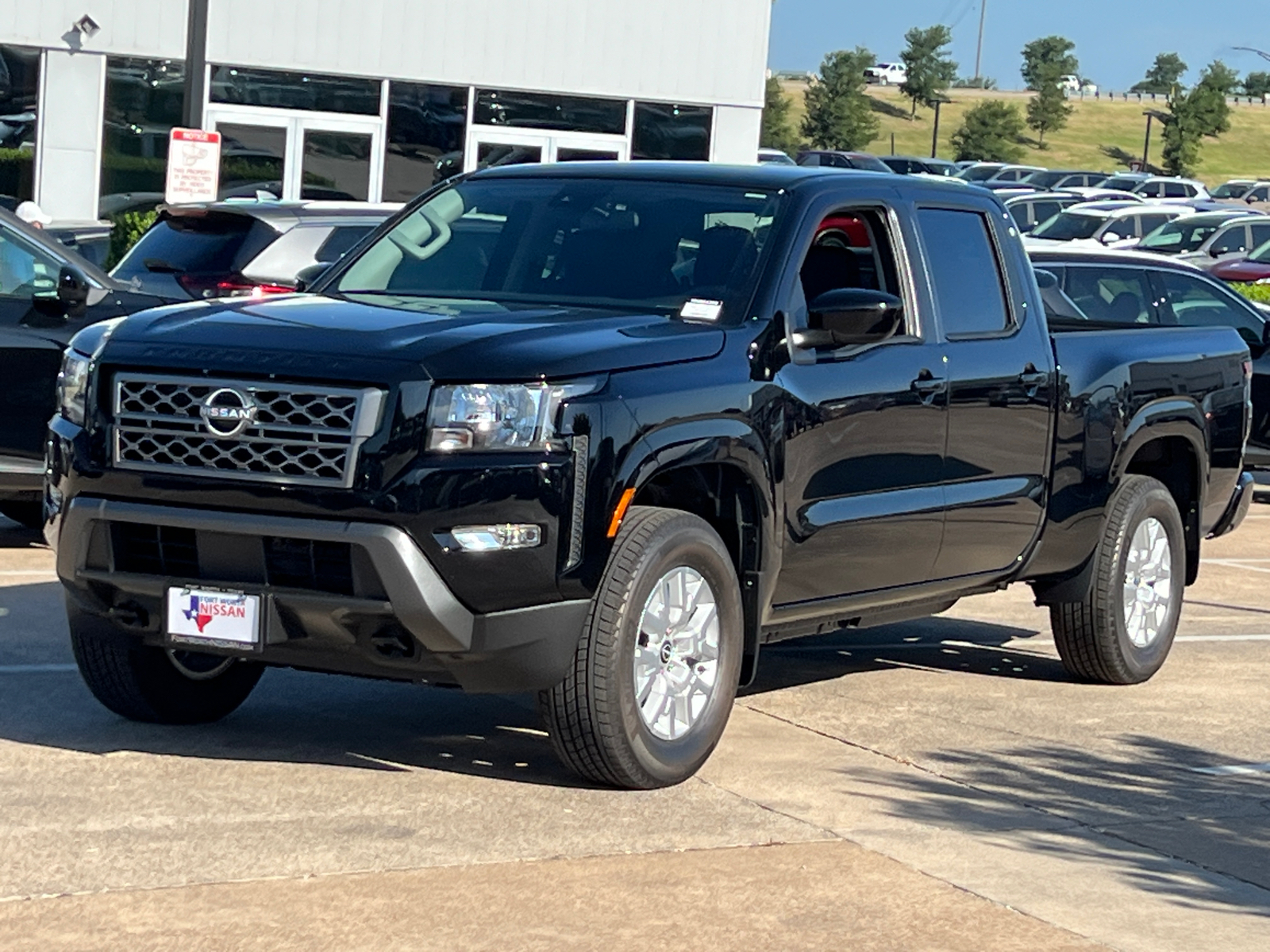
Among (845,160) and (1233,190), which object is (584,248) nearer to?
(845,160)

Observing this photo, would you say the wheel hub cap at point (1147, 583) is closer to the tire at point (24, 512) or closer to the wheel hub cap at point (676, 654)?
the wheel hub cap at point (676, 654)

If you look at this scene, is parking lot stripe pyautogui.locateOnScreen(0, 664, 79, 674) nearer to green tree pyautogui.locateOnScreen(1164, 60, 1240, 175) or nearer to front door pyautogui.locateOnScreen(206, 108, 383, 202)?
front door pyautogui.locateOnScreen(206, 108, 383, 202)

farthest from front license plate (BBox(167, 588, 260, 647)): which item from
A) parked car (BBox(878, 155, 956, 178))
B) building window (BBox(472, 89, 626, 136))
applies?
parked car (BBox(878, 155, 956, 178))

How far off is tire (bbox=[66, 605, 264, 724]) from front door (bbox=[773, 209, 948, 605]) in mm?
1873

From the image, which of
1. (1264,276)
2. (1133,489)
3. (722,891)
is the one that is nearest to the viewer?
(722,891)

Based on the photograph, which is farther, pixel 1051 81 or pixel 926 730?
pixel 1051 81

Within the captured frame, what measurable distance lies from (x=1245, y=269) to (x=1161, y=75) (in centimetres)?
13521

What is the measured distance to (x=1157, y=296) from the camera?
16.7m

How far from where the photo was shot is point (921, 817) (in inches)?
262

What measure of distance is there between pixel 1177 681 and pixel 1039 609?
1.89 metres

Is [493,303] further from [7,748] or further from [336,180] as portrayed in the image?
[336,180]

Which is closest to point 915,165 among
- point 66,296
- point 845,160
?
point 845,160

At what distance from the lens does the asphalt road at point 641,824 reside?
17.5 ft

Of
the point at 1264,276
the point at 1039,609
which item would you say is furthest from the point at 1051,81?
the point at 1039,609
